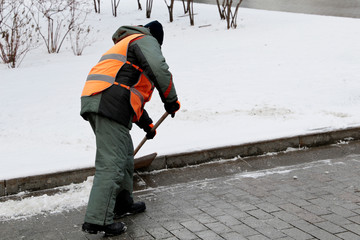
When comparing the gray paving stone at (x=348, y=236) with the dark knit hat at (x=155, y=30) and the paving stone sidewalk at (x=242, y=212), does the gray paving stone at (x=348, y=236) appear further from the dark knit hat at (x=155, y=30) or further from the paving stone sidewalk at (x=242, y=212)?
the dark knit hat at (x=155, y=30)

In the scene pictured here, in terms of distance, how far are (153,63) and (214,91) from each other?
4563 millimetres

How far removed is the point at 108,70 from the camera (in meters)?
4.20

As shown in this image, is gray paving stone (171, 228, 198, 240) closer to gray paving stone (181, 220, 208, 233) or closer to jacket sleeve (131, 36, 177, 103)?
gray paving stone (181, 220, 208, 233)

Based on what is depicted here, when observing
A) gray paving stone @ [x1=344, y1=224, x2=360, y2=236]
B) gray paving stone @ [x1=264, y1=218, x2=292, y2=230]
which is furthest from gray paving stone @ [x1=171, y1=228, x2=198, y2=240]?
gray paving stone @ [x1=344, y1=224, x2=360, y2=236]

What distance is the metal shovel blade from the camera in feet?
18.1

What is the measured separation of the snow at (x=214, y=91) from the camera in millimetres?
6371

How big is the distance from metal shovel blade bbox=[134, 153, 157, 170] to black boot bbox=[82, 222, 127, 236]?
1.28m

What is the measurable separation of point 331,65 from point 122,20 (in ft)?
22.7

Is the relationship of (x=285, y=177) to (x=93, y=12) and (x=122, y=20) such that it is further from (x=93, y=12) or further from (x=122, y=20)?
Result: (x=93, y=12)

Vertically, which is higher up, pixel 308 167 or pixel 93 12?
pixel 93 12

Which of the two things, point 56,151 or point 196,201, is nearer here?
point 196,201

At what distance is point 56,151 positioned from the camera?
6125mm

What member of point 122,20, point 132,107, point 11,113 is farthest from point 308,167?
point 122,20

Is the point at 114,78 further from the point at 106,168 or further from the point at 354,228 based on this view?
the point at 354,228
